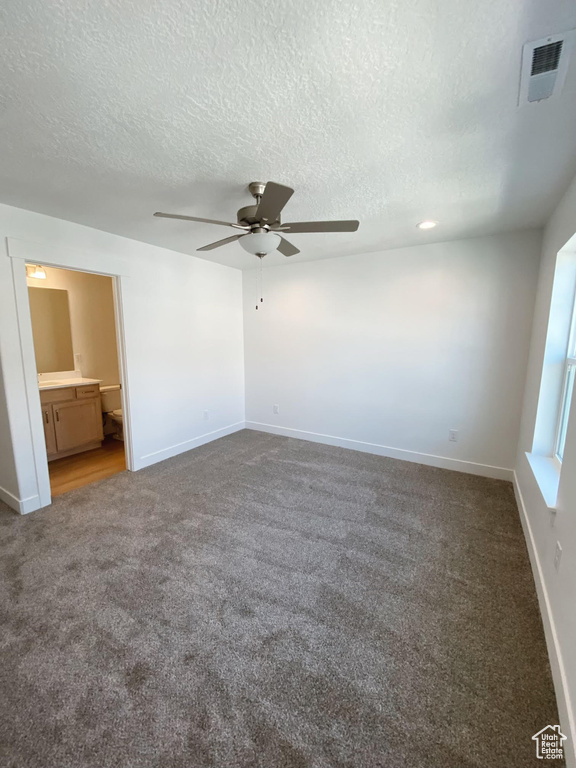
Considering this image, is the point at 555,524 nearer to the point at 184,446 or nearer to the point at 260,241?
the point at 260,241

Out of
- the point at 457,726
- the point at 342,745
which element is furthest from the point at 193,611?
the point at 457,726

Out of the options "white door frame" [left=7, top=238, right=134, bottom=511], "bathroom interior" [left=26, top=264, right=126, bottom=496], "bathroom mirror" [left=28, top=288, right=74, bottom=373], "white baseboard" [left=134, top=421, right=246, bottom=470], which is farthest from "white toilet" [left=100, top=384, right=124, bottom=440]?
"white door frame" [left=7, top=238, right=134, bottom=511]

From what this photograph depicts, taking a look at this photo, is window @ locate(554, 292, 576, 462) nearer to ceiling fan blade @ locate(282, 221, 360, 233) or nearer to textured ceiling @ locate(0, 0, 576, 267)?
textured ceiling @ locate(0, 0, 576, 267)

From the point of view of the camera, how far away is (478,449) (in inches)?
132

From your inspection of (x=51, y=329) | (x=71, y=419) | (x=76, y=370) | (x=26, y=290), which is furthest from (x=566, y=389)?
(x=51, y=329)

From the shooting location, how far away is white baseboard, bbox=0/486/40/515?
2.60 meters

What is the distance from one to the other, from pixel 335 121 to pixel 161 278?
2.65 meters

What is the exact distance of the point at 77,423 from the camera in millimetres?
3908

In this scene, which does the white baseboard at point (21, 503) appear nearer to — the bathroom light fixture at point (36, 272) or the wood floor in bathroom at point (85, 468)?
the wood floor in bathroom at point (85, 468)

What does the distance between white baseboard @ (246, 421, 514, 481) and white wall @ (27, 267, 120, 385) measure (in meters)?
2.34

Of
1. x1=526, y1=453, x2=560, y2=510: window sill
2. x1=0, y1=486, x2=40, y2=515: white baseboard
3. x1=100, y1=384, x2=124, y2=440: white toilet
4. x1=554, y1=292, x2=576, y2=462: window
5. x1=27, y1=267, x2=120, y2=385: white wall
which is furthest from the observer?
x1=100, y1=384, x2=124, y2=440: white toilet

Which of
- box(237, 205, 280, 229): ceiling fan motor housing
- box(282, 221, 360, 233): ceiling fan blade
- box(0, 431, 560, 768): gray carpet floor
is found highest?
box(237, 205, 280, 229): ceiling fan motor housing

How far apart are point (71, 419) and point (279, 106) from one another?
13.0ft

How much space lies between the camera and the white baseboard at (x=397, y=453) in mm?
3289
